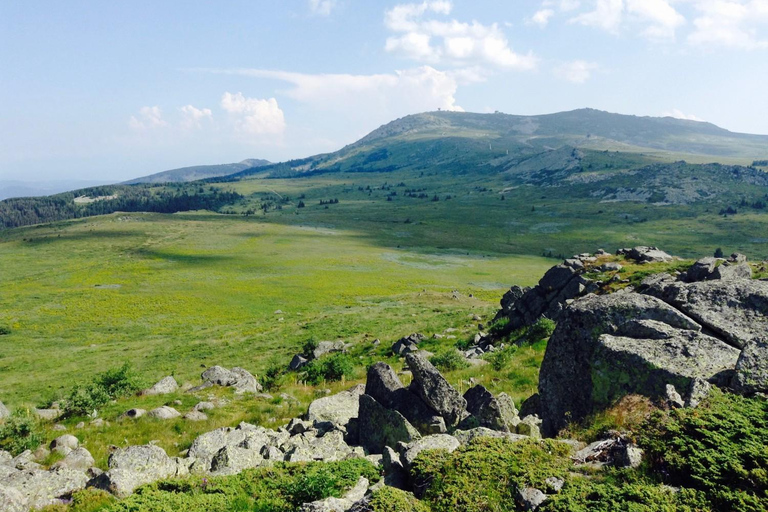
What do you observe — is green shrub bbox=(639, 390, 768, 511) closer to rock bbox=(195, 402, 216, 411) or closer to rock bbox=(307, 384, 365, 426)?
rock bbox=(307, 384, 365, 426)

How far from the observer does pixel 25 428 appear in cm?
1603

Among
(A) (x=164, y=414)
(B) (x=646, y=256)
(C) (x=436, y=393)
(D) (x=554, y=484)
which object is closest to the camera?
(D) (x=554, y=484)

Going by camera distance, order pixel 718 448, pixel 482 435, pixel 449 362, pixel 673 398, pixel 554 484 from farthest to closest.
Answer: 1. pixel 449 362
2. pixel 482 435
3. pixel 673 398
4. pixel 554 484
5. pixel 718 448

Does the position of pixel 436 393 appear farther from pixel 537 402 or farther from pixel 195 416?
pixel 195 416

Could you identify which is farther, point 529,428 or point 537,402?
point 537,402

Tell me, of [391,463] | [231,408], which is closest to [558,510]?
[391,463]

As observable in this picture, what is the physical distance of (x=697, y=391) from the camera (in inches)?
376

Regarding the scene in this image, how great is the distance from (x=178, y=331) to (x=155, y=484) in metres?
53.9

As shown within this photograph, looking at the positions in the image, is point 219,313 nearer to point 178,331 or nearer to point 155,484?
point 178,331

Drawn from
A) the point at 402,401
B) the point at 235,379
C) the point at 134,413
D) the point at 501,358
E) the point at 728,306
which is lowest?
the point at 235,379

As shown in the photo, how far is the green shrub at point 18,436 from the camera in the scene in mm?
15000

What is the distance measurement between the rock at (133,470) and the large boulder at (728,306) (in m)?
16.6

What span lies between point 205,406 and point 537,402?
55.0 ft

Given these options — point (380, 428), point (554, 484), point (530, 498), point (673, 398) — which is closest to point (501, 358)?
point (380, 428)
